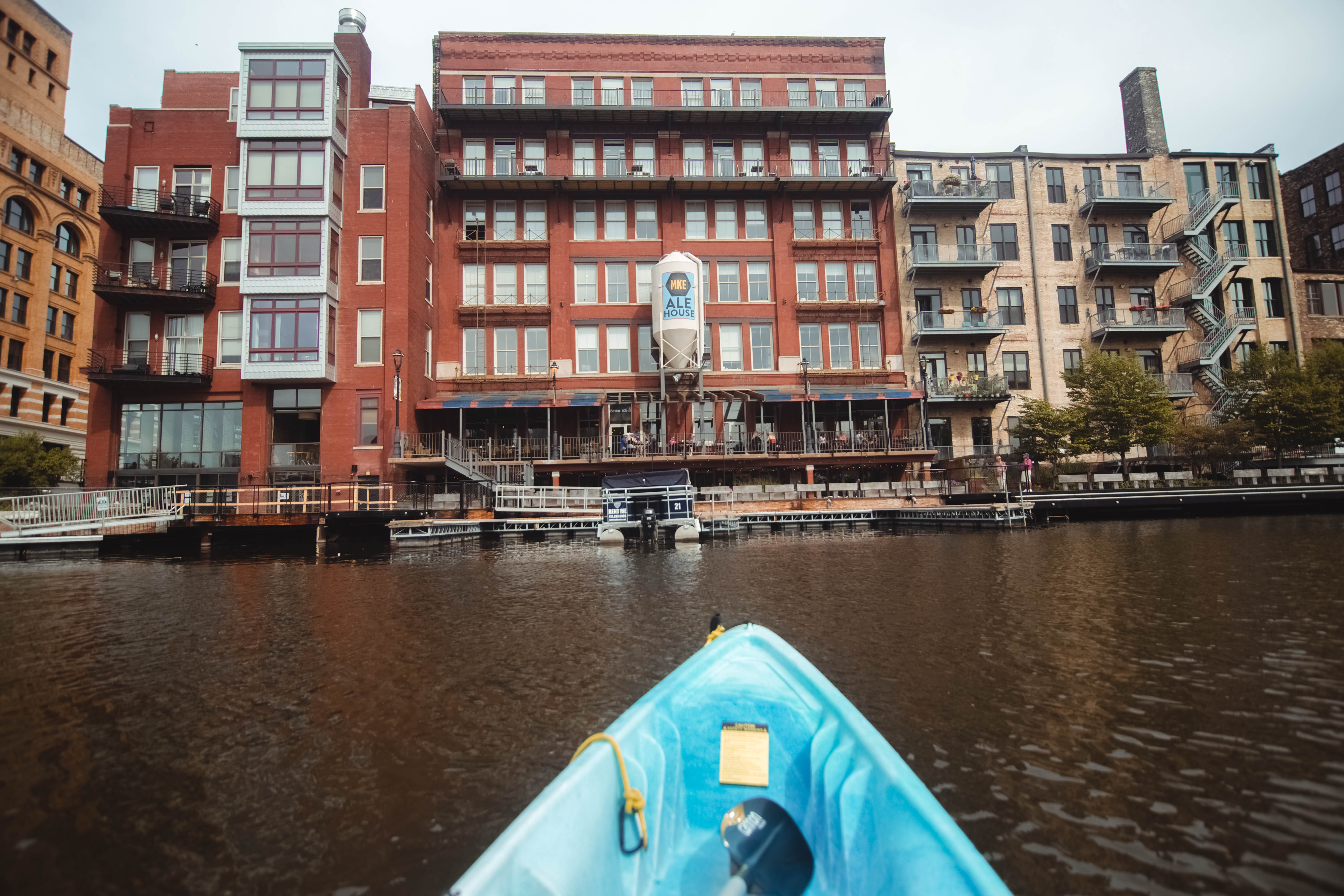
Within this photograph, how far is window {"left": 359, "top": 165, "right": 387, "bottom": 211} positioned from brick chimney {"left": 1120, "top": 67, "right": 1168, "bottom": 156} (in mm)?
42889

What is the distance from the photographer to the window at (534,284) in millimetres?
36312

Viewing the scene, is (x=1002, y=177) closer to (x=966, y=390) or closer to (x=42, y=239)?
(x=966, y=390)

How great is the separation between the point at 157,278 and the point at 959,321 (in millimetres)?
40554

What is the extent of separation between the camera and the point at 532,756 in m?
5.16

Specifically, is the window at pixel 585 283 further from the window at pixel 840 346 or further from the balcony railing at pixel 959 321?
the balcony railing at pixel 959 321

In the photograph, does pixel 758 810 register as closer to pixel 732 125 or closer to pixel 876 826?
pixel 876 826

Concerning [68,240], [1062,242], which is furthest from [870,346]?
[68,240]

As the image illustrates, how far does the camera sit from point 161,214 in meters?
30.0

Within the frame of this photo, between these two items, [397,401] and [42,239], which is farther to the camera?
[42,239]

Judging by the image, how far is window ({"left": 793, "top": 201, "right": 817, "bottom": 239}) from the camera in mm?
37750

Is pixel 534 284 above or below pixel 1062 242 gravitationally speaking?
below

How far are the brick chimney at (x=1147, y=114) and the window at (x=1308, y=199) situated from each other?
35.4 ft

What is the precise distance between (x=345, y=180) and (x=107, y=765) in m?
32.9

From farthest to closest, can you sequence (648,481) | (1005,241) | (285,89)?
(1005,241) < (285,89) < (648,481)
